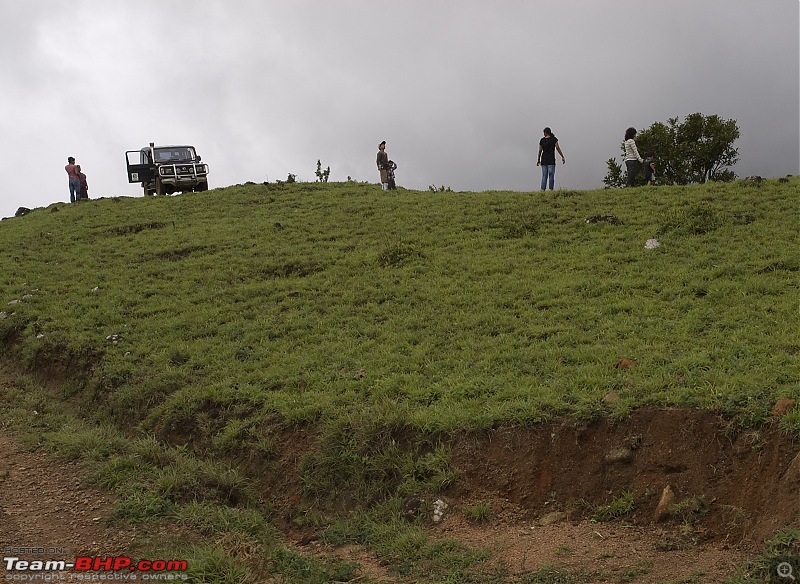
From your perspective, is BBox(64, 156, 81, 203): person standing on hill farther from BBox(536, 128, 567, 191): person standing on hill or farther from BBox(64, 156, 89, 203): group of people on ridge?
BBox(536, 128, 567, 191): person standing on hill

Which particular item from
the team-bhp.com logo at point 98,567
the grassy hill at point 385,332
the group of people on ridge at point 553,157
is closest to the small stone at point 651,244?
the grassy hill at point 385,332

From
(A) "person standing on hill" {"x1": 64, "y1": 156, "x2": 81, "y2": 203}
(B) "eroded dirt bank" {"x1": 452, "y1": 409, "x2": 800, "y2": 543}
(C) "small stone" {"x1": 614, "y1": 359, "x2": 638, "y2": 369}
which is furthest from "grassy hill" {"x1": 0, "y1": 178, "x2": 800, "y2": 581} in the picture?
(A) "person standing on hill" {"x1": 64, "y1": 156, "x2": 81, "y2": 203}

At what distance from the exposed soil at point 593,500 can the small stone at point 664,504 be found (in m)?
0.05

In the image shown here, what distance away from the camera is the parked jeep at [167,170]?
27078mm

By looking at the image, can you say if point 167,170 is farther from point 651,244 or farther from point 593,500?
point 593,500

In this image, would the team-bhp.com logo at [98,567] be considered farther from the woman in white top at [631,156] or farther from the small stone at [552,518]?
the woman in white top at [631,156]

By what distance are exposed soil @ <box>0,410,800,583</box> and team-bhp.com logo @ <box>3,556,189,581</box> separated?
223 mm

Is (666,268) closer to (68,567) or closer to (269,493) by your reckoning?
(269,493)

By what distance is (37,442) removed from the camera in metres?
8.66

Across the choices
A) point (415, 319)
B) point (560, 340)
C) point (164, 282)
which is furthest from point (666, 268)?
point (164, 282)

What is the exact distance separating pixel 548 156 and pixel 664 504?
13.4 meters

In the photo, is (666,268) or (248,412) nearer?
(248,412)

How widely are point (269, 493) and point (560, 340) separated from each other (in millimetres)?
4250

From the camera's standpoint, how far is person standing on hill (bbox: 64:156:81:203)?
26.0m
